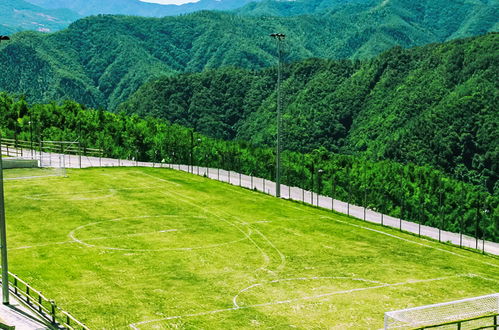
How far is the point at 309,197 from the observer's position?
64250mm

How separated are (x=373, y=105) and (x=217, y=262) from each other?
370 ft

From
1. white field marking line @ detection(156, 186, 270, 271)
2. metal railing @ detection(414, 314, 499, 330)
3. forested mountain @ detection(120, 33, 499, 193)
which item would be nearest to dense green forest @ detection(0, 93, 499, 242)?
white field marking line @ detection(156, 186, 270, 271)

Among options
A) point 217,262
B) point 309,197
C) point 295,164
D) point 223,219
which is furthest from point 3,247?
point 295,164

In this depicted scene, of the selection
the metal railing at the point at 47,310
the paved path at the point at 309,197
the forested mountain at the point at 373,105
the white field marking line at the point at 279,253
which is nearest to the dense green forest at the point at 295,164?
the paved path at the point at 309,197

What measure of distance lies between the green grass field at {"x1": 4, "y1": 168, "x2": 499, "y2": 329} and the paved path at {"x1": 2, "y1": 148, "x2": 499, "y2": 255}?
337 centimetres

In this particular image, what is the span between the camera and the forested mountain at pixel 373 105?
4422 inches

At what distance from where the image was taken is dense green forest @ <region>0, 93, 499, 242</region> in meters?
66.6

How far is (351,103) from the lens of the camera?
148 meters

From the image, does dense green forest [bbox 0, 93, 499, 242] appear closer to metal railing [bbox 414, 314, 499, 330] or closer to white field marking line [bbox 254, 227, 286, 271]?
white field marking line [bbox 254, 227, 286, 271]

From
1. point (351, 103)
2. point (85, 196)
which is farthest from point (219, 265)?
point (351, 103)

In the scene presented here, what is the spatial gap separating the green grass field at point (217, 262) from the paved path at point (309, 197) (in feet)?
11.1

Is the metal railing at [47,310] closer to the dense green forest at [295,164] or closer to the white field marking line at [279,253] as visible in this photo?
the white field marking line at [279,253]

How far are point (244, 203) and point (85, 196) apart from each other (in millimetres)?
14035

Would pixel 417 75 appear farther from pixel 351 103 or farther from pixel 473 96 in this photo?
pixel 473 96
